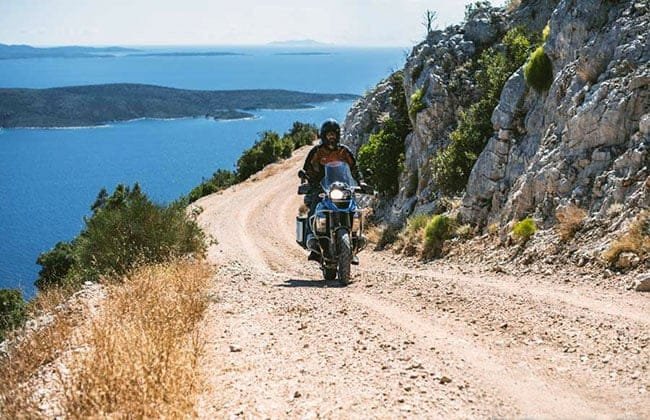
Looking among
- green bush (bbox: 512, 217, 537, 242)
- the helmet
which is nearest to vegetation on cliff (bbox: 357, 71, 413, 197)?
green bush (bbox: 512, 217, 537, 242)

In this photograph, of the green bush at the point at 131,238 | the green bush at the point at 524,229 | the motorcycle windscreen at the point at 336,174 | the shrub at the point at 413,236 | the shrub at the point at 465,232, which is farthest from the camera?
the shrub at the point at 413,236

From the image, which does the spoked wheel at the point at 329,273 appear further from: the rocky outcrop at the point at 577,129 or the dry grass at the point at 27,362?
the dry grass at the point at 27,362

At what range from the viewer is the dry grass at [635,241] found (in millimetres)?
8680

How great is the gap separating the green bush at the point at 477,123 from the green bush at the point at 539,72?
7.10ft

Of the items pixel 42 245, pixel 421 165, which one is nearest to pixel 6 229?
pixel 42 245

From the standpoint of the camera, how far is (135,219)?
47.7 ft

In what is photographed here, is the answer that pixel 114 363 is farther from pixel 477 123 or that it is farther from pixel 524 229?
pixel 477 123

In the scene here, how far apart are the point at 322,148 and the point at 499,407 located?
796 centimetres

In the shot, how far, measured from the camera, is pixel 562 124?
43.8 feet

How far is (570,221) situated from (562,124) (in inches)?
135

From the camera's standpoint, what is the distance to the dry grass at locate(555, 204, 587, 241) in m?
10.6

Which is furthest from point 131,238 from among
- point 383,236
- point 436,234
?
point 383,236

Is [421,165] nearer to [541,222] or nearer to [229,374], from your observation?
[541,222]

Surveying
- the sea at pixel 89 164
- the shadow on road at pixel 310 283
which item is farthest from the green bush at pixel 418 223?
the sea at pixel 89 164
